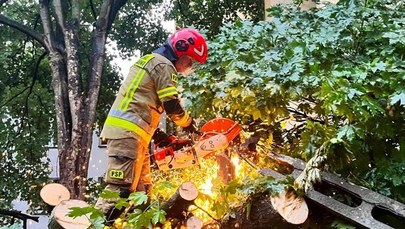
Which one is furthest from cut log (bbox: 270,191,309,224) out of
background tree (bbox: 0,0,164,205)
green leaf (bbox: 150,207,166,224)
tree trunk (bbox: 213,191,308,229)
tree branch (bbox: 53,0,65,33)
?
tree branch (bbox: 53,0,65,33)

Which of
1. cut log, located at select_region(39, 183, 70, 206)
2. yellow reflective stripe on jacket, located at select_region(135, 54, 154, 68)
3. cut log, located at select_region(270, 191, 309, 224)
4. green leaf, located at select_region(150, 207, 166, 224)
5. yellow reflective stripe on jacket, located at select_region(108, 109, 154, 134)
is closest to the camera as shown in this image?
green leaf, located at select_region(150, 207, 166, 224)

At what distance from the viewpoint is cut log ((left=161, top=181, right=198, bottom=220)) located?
11.8ft

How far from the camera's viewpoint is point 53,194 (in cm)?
402

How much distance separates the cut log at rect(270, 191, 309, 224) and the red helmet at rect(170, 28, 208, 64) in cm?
148

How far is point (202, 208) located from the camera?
397 centimetres

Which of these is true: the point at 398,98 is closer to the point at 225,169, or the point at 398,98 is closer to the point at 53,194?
the point at 225,169

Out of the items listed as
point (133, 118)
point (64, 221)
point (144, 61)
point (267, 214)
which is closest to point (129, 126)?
point (133, 118)

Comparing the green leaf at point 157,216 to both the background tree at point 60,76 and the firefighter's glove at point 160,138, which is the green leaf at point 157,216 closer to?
the firefighter's glove at point 160,138

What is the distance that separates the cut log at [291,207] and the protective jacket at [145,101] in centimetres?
113

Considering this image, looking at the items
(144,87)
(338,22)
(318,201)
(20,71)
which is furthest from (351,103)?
(20,71)

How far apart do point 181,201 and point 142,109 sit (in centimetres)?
100

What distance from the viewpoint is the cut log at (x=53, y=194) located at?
3.99 meters

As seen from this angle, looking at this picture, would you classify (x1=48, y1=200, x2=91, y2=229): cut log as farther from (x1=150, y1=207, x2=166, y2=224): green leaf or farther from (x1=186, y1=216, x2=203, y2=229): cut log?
(x1=186, y1=216, x2=203, y2=229): cut log

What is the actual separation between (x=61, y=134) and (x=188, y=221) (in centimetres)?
527
